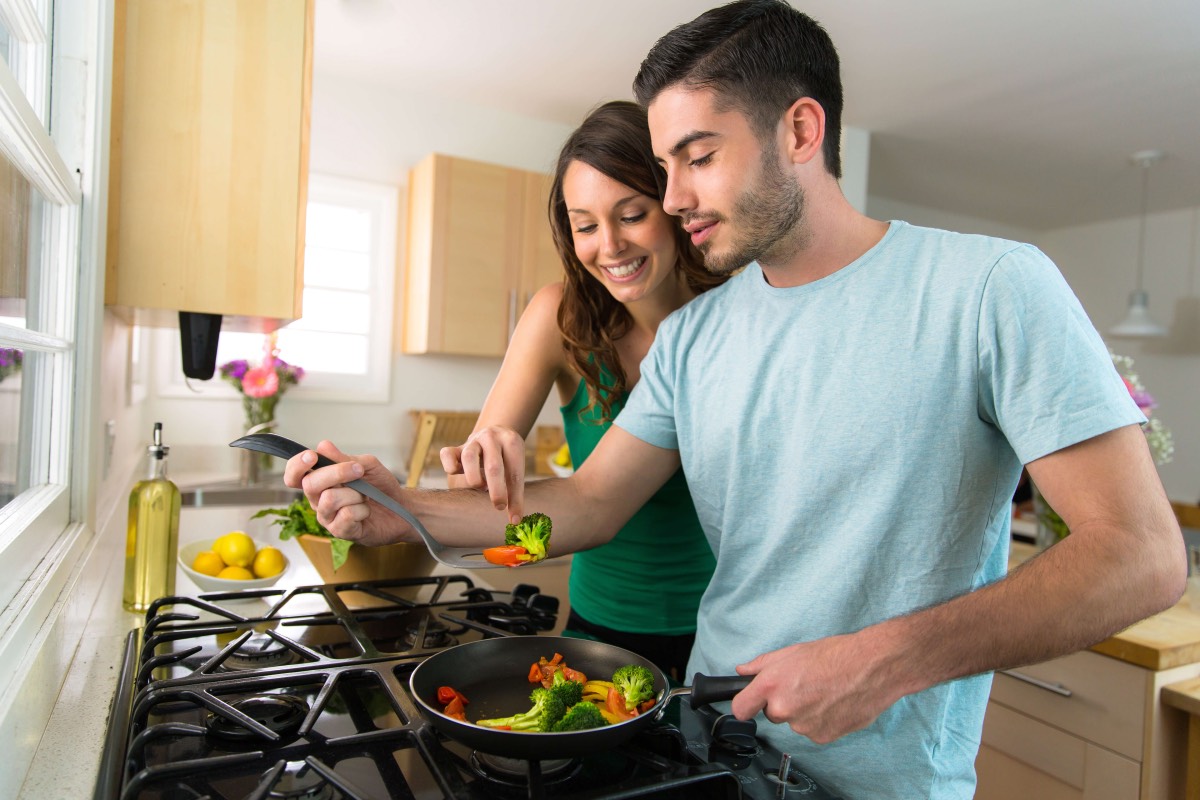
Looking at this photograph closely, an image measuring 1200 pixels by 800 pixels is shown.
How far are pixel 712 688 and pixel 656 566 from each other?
711 millimetres

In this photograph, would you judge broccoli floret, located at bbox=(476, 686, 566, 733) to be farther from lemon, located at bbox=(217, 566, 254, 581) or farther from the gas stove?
lemon, located at bbox=(217, 566, 254, 581)

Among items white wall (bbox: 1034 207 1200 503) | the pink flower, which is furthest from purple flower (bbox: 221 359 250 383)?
white wall (bbox: 1034 207 1200 503)

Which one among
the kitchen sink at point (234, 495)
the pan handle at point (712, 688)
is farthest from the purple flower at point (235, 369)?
the pan handle at point (712, 688)

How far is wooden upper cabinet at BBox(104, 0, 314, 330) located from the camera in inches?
54.4

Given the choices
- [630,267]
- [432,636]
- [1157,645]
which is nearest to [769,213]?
[630,267]

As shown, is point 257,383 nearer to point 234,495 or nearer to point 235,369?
point 235,369

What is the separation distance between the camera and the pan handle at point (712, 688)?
0.71 m

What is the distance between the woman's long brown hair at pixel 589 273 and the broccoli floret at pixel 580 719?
0.76 metres

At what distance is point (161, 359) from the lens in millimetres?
3568

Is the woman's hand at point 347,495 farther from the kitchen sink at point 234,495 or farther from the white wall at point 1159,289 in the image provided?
the white wall at point 1159,289

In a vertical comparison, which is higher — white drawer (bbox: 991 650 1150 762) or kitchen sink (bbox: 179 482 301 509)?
kitchen sink (bbox: 179 482 301 509)

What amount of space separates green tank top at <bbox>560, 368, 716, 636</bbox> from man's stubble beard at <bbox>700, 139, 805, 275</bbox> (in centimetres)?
46

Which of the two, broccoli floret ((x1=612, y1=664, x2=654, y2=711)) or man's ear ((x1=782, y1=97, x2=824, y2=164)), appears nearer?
broccoli floret ((x1=612, y1=664, x2=654, y2=711))

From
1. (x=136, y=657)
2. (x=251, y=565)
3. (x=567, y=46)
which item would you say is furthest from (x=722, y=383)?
(x=567, y=46)
